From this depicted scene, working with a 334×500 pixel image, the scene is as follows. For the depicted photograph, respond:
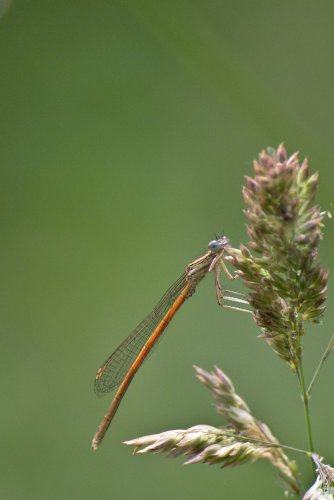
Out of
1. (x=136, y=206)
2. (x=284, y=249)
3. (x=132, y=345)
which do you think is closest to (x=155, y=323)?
(x=132, y=345)

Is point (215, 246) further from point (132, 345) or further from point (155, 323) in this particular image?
point (132, 345)

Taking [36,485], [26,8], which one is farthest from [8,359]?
[26,8]

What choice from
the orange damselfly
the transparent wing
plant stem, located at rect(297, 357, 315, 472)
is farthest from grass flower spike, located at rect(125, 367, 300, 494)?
the transparent wing

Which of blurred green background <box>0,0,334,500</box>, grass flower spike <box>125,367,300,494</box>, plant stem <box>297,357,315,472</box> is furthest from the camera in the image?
blurred green background <box>0,0,334,500</box>

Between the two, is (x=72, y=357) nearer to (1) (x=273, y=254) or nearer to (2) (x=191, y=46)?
(2) (x=191, y=46)

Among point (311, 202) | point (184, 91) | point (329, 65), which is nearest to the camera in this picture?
point (311, 202)

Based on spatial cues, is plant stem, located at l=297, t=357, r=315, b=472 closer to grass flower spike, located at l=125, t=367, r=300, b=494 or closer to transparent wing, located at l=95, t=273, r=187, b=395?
grass flower spike, located at l=125, t=367, r=300, b=494
